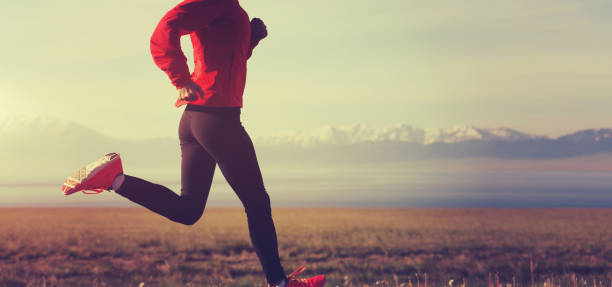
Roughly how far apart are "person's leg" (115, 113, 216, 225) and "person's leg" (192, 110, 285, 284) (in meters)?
0.23

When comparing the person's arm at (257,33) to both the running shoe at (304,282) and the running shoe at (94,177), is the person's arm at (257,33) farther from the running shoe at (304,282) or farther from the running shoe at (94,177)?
the running shoe at (304,282)

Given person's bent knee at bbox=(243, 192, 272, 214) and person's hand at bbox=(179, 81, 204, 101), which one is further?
person's bent knee at bbox=(243, 192, 272, 214)

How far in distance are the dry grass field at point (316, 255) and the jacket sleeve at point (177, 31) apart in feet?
17.9

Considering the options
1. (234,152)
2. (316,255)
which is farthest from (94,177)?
(316,255)

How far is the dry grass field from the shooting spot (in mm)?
12094

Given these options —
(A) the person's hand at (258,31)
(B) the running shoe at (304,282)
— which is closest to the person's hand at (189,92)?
(A) the person's hand at (258,31)

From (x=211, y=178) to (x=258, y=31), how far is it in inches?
55.3

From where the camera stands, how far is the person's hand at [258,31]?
17.6ft

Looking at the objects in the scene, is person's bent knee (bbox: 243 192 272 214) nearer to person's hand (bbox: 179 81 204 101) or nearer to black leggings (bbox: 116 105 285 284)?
black leggings (bbox: 116 105 285 284)

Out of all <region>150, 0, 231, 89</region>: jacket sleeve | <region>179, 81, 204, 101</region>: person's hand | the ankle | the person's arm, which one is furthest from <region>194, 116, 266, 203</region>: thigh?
the person's arm

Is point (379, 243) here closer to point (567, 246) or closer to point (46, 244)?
point (567, 246)

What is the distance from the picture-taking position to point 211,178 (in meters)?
5.16

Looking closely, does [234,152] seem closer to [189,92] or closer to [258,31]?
[189,92]

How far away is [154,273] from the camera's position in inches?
504
